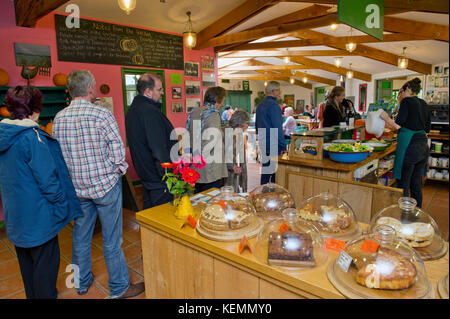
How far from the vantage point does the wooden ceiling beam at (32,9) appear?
3.51 meters

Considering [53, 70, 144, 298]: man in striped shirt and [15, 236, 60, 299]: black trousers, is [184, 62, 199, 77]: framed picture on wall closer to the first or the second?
[53, 70, 144, 298]: man in striped shirt

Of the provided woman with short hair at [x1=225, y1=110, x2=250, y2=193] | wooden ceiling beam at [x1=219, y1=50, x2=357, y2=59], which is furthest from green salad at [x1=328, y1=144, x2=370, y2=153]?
wooden ceiling beam at [x1=219, y1=50, x2=357, y2=59]

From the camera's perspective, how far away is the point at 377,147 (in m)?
3.88

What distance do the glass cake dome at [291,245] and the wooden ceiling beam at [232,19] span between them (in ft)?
14.8

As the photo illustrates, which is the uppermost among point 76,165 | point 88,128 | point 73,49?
point 73,49

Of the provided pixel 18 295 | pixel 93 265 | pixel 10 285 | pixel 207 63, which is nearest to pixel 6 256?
pixel 10 285

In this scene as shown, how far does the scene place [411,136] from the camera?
3561 mm

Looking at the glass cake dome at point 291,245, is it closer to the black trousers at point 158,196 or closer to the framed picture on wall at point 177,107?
the black trousers at point 158,196

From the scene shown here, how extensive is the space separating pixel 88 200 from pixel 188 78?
192 inches

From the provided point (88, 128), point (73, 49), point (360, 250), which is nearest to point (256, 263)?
point (360, 250)

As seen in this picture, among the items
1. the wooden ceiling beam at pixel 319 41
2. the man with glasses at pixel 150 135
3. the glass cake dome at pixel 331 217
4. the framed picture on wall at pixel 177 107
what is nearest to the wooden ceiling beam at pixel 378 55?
the wooden ceiling beam at pixel 319 41

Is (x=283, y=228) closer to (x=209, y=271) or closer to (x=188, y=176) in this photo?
(x=209, y=271)

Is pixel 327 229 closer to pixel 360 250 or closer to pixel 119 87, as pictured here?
pixel 360 250

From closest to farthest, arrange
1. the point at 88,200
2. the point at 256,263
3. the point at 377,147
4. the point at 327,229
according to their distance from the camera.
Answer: the point at 256,263 → the point at 327,229 → the point at 88,200 → the point at 377,147
